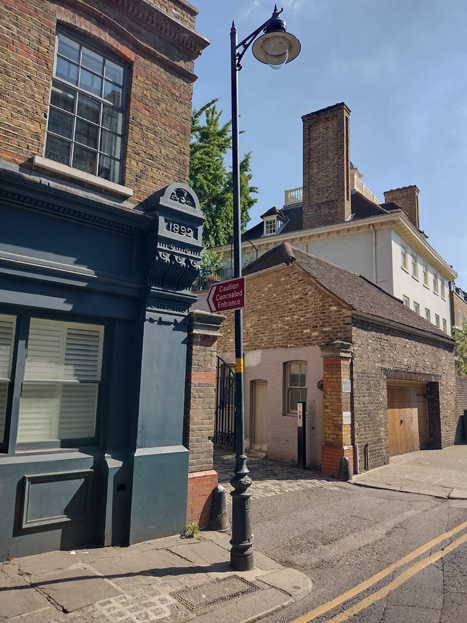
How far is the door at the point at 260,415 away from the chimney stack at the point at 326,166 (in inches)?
528

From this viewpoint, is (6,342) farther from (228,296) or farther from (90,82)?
(90,82)

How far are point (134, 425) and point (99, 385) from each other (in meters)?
0.76

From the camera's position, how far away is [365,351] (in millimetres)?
13156

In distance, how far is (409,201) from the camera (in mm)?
31969

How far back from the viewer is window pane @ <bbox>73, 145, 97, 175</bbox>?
21.3ft

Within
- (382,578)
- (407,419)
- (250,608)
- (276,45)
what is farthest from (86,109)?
(407,419)

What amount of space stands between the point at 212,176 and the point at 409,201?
15.6 m

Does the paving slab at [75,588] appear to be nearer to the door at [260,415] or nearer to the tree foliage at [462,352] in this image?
the door at [260,415]

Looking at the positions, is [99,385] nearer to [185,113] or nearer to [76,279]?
[76,279]

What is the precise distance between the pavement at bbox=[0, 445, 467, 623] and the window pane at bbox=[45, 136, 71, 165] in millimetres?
5150

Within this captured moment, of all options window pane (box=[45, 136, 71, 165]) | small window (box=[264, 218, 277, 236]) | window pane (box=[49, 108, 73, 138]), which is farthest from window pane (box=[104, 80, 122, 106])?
small window (box=[264, 218, 277, 236])

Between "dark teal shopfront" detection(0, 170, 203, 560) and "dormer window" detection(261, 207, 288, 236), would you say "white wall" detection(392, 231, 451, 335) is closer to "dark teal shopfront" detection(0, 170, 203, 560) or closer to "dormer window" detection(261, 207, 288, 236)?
"dormer window" detection(261, 207, 288, 236)

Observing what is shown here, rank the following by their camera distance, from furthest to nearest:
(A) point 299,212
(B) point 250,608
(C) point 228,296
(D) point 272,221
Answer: (A) point 299,212, (D) point 272,221, (C) point 228,296, (B) point 250,608

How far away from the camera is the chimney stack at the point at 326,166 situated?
2520 centimetres
